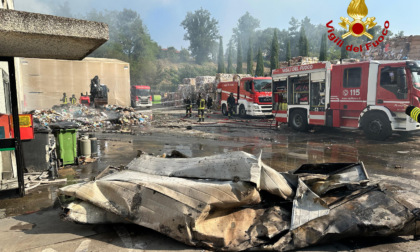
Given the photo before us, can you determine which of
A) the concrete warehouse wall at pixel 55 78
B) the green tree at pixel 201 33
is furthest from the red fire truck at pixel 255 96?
the green tree at pixel 201 33

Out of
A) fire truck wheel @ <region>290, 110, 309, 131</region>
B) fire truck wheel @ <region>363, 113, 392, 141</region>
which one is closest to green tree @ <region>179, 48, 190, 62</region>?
fire truck wheel @ <region>290, 110, 309, 131</region>

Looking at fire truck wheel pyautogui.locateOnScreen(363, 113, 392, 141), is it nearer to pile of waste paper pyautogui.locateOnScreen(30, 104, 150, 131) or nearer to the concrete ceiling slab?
the concrete ceiling slab

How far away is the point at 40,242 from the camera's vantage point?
112 inches

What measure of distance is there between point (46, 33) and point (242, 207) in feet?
9.23

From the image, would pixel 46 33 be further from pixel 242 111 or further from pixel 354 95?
pixel 242 111

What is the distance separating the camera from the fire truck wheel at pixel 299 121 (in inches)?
492

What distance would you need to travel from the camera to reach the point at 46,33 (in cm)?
299

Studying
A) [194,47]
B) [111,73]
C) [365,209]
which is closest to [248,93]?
[365,209]

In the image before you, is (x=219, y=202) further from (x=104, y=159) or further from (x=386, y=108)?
(x=386, y=108)

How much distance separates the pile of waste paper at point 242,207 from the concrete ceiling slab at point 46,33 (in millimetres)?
1681

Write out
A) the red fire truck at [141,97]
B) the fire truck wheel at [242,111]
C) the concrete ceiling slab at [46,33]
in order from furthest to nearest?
the red fire truck at [141,97] < the fire truck wheel at [242,111] < the concrete ceiling slab at [46,33]

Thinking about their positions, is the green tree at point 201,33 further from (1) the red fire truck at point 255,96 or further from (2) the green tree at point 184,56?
(1) the red fire truck at point 255,96

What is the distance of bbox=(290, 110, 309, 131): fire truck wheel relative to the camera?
41.0ft

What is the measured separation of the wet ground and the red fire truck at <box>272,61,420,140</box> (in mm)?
629
